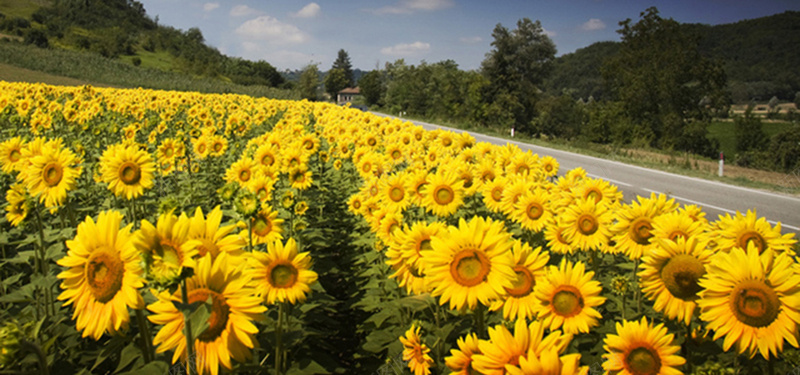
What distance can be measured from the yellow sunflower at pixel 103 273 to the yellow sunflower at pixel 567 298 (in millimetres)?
1404

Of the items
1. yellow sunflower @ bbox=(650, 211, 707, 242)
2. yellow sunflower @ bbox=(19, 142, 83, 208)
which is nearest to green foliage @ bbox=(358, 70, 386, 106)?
yellow sunflower @ bbox=(19, 142, 83, 208)

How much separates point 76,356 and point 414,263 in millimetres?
1713

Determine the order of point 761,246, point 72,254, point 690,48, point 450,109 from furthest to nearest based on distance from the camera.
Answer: point 450,109 < point 690,48 < point 761,246 < point 72,254

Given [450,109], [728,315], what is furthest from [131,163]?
[450,109]

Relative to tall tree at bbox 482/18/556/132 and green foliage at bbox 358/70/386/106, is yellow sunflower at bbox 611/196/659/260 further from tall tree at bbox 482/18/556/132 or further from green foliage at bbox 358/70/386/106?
green foliage at bbox 358/70/386/106

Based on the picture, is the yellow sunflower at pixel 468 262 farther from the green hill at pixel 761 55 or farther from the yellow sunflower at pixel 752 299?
the green hill at pixel 761 55

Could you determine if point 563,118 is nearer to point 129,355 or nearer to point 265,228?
point 265,228

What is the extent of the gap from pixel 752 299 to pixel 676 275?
0.23 m

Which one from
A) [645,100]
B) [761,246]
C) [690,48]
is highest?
[690,48]

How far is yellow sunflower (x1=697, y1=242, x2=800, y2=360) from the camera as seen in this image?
139 cm

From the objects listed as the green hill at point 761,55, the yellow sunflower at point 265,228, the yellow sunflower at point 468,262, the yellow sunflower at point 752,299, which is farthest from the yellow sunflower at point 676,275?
the green hill at point 761,55

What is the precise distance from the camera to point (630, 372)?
4.65 ft

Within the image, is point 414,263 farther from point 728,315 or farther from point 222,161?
point 222,161

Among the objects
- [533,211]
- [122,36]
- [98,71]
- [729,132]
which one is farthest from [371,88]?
[533,211]
